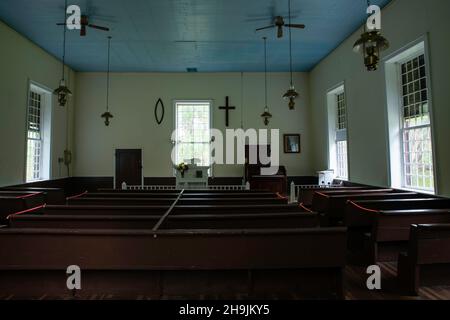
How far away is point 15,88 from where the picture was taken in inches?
237

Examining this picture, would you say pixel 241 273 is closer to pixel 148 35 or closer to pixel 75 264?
pixel 75 264

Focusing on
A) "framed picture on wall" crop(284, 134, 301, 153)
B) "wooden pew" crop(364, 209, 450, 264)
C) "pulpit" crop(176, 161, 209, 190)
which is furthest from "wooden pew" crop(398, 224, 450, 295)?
"framed picture on wall" crop(284, 134, 301, 153)

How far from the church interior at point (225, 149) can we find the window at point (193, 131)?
0.05m

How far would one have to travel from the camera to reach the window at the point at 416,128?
14.8 ft

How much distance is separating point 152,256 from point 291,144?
754 centimetres

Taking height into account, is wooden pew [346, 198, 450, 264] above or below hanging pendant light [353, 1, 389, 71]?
below

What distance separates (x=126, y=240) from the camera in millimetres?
2020

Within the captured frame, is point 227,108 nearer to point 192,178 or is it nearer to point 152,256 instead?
Answer: point 192,178

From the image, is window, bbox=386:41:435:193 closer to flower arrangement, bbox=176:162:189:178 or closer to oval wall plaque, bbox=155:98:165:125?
flower arrangement, bbox=176:162:189:178

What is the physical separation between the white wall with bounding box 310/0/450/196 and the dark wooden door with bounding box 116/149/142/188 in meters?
5.50

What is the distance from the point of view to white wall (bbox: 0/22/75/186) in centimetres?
566

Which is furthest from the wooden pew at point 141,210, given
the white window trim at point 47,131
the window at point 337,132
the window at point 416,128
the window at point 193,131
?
the window at point 193,131

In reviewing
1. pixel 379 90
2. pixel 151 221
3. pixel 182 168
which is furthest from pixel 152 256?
pixel 379 90

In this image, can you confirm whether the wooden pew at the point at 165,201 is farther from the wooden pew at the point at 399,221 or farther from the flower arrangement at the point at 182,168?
the flower arrangement at the point at 182,168
